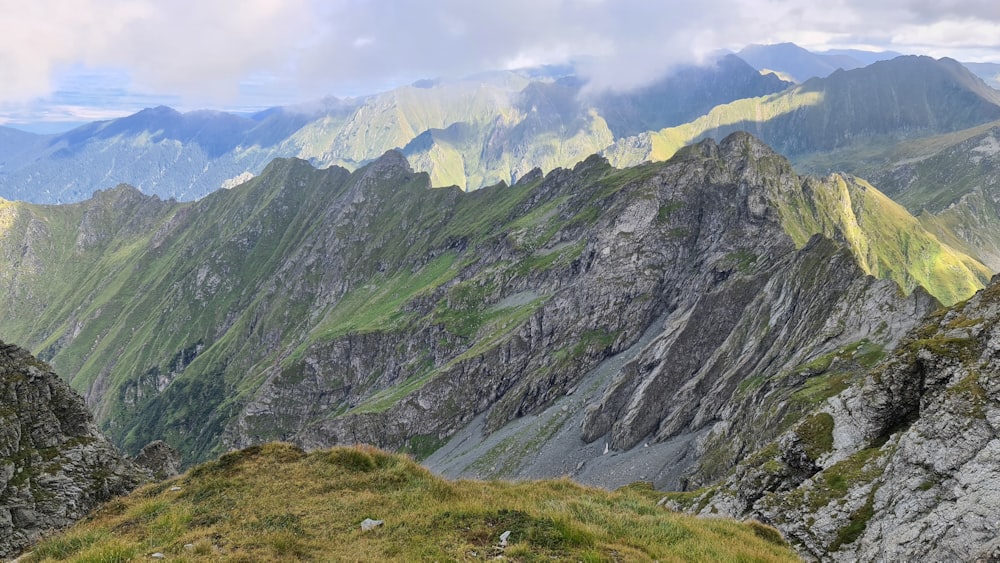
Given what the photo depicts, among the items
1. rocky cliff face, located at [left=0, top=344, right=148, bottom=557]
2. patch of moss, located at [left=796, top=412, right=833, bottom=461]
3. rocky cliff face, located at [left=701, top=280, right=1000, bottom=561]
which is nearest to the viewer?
rocky cliff face, located at [left=701, top=280, right=1000, bottom=561]

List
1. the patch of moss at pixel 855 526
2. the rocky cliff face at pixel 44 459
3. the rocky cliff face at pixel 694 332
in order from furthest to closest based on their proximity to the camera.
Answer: the rocky cliff face at pixel 694 332
the rocky cliff face at pixel 44 459
the patch of moss at pixel 855 526

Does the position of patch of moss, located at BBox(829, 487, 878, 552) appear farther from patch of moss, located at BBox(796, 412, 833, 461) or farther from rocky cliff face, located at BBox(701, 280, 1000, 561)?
patch of moss, located at BBox(796, 412, 833, 461)

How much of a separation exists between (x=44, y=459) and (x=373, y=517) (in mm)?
25793

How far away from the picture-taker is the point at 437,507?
2077 centimetres

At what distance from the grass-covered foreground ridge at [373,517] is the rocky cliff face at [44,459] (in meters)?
8.06

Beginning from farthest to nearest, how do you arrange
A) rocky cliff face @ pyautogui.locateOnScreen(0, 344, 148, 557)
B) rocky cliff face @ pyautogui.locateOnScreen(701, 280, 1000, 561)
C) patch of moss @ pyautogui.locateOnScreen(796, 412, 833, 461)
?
patch of moss @ pyautogui.locateOnScreen(796, 412, 833, 461), rocky cliff face @ pyautogui.locateOnScreen(0, 344, 148, 557), rocky cliff face @ pyautogui.locateOnScreen(701, 280, 1000, 561)

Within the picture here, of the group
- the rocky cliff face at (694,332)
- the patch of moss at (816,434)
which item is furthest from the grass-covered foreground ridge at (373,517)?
the rocky cliff face at (694,332)

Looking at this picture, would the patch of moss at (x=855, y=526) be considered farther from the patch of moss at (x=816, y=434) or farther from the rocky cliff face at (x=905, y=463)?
the patch of moss at (x=816, y=434)

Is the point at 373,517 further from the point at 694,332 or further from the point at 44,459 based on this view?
the point at 694,332

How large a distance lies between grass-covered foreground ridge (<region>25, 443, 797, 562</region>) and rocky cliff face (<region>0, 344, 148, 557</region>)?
806 cm

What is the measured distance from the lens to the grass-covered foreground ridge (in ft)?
56.1

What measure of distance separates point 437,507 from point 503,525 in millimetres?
3279

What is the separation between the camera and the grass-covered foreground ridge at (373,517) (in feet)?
56.1

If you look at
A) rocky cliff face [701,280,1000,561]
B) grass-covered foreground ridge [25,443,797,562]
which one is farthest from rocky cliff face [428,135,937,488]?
grass-covered foreground ridge [25,443,797,562]
